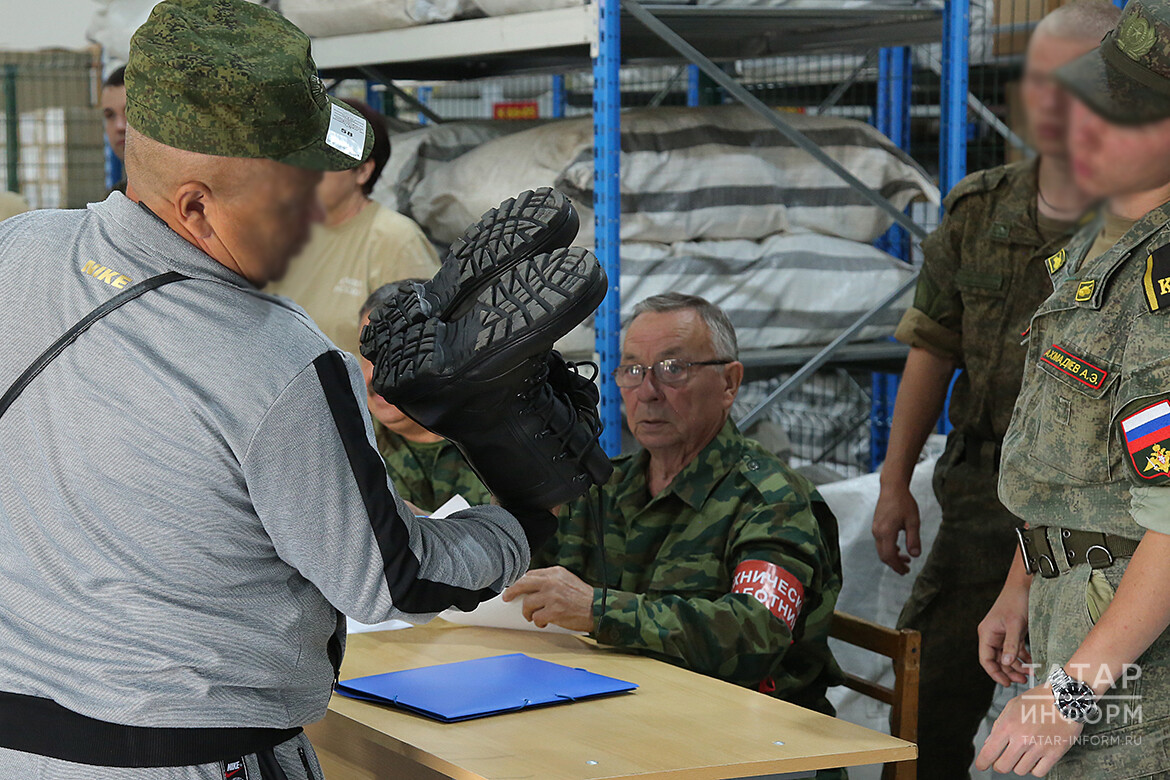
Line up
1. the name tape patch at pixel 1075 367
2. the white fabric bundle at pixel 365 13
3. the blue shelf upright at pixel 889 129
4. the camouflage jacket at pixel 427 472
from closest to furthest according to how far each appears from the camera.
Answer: the name tape patch at pixel 1075 367 < the camouflage jacket at pixel 427 472 < the white fabric bundle at pixel 365 13 < the blue shelf upright at pixel 889 129

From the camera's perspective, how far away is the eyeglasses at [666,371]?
80.6 inches

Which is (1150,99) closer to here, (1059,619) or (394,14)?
(1059,619)

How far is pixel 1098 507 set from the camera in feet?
4.17

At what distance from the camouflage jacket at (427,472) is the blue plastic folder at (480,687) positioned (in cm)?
73

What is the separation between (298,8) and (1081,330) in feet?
8.50

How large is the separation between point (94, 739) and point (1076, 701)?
36.6 inches

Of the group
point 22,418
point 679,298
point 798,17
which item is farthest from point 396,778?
point 798,17

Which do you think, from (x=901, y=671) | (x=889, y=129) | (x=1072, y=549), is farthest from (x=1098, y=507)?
(x=889, y=129)

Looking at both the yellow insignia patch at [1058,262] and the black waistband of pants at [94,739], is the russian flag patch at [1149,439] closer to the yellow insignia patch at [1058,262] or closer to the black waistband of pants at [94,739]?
the yellow insignia patch at [1058,262]

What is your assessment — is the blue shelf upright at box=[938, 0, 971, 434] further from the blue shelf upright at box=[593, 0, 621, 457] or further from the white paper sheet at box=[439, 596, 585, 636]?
the white paper sheet at box=[439, 596, 585, 636]

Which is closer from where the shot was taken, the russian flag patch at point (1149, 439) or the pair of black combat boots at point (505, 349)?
the pair of black combat boots at point (505, 349)

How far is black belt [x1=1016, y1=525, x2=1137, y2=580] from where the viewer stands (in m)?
1.26

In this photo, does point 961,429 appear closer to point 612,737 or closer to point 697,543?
point 697,543

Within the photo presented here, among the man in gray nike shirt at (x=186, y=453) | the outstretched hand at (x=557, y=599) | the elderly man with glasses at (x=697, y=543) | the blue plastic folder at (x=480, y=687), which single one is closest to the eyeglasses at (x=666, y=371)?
the elderly man with glasses at (x=697, y=543)
